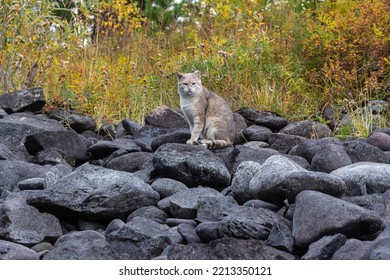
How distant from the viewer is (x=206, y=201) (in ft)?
18.2

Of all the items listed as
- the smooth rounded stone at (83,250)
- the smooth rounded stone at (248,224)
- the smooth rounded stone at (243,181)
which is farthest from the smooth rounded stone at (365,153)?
the smooth rounded stone at (83,250)

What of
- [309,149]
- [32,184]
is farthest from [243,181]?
[32,184]

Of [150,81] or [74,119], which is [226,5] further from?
[74,119]

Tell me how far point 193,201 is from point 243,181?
1.81 ft

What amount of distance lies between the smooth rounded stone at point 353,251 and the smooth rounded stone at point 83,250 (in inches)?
56.9

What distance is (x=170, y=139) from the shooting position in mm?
8055

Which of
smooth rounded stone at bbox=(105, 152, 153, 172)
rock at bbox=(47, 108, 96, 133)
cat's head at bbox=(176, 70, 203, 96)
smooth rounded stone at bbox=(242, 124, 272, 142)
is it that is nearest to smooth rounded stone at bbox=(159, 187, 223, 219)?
smooth rounded stone at bbox=(105, 152, 153, 172)

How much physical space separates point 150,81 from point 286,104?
2487 mm

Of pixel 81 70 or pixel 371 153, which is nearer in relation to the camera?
pixel 371 153

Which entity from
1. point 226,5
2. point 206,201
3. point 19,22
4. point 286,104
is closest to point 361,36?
point 286,104

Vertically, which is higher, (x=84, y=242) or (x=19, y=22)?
(x=19, y=22)

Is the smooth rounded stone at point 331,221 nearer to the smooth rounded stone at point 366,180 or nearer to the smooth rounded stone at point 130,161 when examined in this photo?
the smooth rounded stone at point 366,180

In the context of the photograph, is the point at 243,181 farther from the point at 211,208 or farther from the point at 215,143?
the point at 215,143

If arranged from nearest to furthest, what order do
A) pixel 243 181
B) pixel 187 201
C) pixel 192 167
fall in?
pixel 187 201 → pixel 243 181 → pixel 192 167
